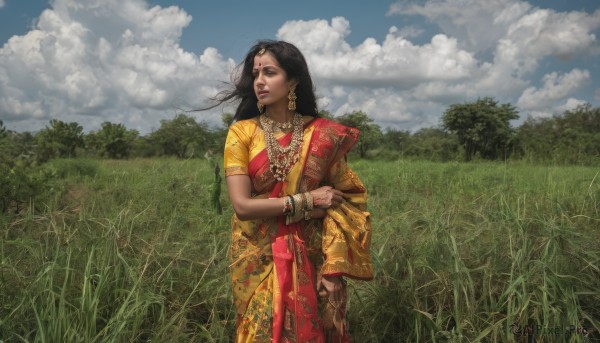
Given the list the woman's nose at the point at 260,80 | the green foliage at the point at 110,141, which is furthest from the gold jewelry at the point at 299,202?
the green foliage at the point at 110,141

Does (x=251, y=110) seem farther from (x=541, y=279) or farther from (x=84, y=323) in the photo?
(x=541, y=279)

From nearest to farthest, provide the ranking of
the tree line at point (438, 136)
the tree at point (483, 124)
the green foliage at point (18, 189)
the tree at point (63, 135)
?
the green foliage at point (18, 189), the tree line at point (438, 136), the tree at point (483, 124), the tree at point (63, 135)

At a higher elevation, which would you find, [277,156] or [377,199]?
[277,156]

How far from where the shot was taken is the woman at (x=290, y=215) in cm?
174

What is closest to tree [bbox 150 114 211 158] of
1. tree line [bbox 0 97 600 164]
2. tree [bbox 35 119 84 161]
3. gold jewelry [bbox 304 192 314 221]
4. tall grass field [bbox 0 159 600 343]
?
tree line [bbox 0 97 600 164]

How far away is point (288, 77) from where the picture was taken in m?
1.88

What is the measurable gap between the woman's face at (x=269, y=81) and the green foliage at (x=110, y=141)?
1279 inches

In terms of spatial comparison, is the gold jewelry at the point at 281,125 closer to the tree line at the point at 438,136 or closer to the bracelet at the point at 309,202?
the bracelet at the point at 309,202

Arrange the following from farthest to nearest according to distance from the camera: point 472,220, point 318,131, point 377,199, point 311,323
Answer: point 377,199 < point 472,220 < point 318,131 < point 311,323

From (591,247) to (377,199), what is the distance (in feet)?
10.4

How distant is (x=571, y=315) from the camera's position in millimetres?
2326

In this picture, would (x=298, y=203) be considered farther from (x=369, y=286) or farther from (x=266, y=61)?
(x=369, y=286)

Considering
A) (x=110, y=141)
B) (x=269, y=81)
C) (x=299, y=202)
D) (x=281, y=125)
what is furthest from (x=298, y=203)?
(x=110, y=141)

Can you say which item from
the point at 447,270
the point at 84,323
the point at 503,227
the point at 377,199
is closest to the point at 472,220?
the point at 503,227
